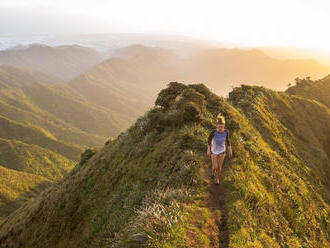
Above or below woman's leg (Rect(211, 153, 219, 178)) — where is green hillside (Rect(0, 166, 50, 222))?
below

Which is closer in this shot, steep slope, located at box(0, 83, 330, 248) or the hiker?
steep slope, located at box(0, 83, 330, 248)

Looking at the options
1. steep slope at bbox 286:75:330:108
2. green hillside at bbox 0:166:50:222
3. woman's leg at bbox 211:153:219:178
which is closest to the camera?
woman's leg at bbox 211:153:219:178

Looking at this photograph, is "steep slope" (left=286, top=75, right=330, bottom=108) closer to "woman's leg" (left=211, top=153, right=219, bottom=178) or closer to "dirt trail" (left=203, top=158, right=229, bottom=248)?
"woman's leg" (left=211, top=153, right=219, bottom=178)

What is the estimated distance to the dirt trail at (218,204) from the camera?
10539 millimetres

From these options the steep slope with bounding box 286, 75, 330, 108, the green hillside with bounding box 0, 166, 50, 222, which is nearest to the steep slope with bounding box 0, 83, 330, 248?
the steep slope with bounding box 286, 75, 330, 108

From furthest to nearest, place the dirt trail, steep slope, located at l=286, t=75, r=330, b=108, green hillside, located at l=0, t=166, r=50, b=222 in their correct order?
green hillside, located at l=0, t=166, r=50, b=222 → steep slope, located at l=286, t=75, r=330, b=108 → the dirt trail

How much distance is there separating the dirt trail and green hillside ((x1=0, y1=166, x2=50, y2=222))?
125 m

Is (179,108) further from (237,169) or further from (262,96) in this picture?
(262,96)

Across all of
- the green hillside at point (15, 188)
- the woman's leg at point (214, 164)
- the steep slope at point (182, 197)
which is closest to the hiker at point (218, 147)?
the woman's leg at point (214, 164)

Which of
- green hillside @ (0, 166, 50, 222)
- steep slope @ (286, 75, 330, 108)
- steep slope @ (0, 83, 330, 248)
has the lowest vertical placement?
green hillside @ (0, 166, 50, 222)

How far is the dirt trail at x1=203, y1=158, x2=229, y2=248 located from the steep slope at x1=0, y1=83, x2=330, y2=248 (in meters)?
0.05

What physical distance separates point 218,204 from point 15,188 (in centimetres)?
14918

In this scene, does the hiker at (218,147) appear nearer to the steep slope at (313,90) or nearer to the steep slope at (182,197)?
the steep slope at (182,197)

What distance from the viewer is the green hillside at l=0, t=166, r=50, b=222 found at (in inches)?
4966
